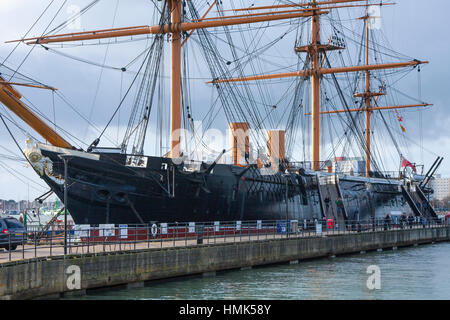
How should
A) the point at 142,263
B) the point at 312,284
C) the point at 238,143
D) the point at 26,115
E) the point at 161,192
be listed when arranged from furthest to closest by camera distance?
the point at 238,143
the point at 161,192
the point at 26,115
the point at 312,284
the point at 142,263

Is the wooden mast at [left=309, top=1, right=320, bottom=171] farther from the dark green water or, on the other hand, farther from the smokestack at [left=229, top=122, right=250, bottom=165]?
the dark green water

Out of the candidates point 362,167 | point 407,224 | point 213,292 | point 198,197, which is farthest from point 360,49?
point 213,292

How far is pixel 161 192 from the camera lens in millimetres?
33219

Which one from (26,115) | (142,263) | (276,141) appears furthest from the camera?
(276,141)

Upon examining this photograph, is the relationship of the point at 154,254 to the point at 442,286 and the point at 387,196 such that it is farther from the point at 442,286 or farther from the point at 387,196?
the point at 387,196

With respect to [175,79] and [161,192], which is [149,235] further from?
[175,79]

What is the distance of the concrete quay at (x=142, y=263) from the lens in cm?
2078

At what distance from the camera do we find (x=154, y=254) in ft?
84.0

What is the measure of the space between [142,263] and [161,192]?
8.39 meters

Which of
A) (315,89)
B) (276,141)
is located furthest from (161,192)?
(315,89)

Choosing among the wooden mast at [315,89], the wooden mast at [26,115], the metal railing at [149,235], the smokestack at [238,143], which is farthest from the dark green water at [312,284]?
the wooden mast at [315,89]

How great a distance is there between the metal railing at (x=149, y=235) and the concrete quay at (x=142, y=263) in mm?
429
